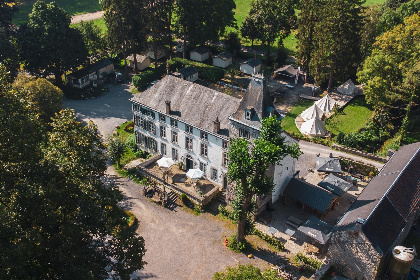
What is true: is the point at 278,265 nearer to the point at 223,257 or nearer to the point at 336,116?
the point at 223,257

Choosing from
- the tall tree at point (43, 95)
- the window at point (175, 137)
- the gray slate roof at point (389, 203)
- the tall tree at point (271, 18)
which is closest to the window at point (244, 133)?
the window at point (175, 137)

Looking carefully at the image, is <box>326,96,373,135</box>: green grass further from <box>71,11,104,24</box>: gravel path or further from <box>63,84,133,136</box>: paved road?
<box>71,11,104,24</box>: gravel path

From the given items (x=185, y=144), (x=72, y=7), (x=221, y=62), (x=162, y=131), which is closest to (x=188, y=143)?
(x=185, y=144)

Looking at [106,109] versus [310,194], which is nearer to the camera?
[310,194]

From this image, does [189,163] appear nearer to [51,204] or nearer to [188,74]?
[51,204]

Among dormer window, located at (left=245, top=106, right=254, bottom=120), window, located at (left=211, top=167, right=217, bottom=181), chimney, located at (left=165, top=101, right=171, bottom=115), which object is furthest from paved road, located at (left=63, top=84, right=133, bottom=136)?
dormer window, located at (left=245, top=106, right=254, bottom=120)
